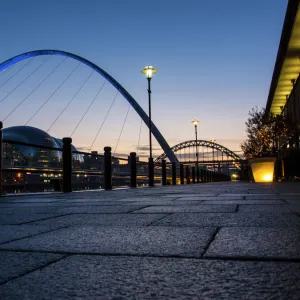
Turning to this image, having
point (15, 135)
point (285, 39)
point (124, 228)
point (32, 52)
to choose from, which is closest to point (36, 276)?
point (124, 228)

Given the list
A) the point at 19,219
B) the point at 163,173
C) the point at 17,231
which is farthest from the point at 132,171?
the point at 17,231

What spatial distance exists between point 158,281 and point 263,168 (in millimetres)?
16855

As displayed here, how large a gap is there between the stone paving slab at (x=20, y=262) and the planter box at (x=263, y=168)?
638 inches

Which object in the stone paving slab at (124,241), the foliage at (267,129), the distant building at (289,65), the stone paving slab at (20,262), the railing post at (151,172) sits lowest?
the stone paving slab at (124,241)

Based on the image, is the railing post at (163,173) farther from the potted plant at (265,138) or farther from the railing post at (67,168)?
the railing post at (67,168)

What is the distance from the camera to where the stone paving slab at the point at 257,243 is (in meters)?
1.41

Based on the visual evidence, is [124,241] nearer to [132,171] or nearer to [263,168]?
[132,171]

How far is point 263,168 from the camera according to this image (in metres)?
17.0

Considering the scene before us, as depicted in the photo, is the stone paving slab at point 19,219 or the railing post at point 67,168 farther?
the railing post at point 67,168

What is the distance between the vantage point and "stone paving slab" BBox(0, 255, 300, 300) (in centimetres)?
96

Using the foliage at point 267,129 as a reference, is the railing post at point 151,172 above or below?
below

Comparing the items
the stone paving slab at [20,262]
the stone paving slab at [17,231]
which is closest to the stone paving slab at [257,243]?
the stone paving slab at [20,262]

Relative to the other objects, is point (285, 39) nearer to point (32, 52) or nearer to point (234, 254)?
point (234, 254)

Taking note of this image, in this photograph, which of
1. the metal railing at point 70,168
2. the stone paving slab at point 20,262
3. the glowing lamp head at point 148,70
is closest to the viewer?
the stone paving slab at point 20,262
